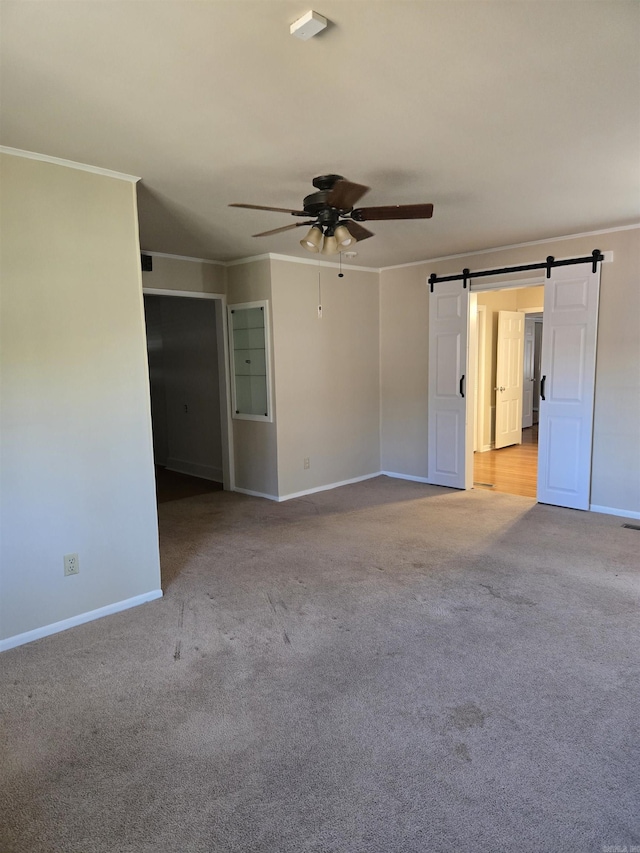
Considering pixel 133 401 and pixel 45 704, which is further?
pixel 133 401

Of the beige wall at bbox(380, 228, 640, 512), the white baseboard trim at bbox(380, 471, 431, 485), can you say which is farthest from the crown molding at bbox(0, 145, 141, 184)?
the white baseboard trim at bbox(380, 471, 431, 485)

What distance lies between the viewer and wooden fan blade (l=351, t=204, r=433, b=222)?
9.15 ft

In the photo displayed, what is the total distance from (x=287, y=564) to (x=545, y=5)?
341 centimetres

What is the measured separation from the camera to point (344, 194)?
2.75m

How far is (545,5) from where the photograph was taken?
1676mm

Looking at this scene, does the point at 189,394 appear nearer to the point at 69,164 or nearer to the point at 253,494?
the point at 253,494

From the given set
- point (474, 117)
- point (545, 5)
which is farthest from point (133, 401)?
point (545, 5)

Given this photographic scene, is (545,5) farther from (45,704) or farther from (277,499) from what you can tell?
(277,499)

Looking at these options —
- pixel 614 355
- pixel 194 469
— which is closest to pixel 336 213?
pixel 614 355

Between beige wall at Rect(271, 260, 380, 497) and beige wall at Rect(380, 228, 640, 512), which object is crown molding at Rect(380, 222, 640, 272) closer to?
beige wall at Rect(380, 228, 640, 512)

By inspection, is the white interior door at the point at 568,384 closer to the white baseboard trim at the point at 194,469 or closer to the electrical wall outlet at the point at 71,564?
the white baseboard trim at the point at 194,469

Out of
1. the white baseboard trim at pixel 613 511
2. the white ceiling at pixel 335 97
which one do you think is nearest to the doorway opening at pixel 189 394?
the white ceiling at pixel 335 97

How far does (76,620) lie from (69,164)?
2.58 metres

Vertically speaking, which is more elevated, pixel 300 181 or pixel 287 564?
pixel 300 181
